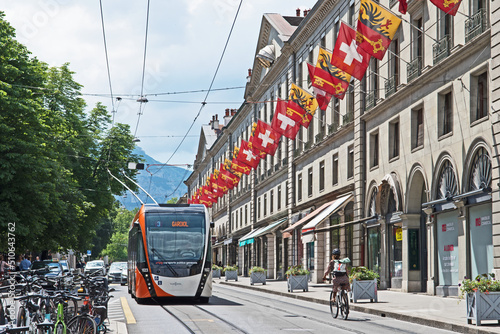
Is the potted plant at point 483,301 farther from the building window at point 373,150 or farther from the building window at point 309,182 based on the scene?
the building window at point 309,182

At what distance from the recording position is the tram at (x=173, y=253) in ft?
74.3

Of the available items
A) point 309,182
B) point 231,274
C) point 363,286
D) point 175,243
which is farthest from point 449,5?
point 231,274

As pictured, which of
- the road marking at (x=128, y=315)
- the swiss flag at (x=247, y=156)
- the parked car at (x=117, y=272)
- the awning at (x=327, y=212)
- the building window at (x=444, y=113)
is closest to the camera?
the road marking at (x=128, y=315)

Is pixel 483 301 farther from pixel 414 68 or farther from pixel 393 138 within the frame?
pixel 393 138

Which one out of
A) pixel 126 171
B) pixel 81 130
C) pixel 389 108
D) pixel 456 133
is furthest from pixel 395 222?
pixel 126 171

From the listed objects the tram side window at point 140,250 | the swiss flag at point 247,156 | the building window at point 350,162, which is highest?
the swiss flag at point 247,156

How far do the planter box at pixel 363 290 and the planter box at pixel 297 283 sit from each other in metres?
8.74

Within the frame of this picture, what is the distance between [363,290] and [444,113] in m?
7.10

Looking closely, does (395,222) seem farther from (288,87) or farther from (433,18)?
(288,87)

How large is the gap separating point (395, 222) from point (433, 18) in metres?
8.51

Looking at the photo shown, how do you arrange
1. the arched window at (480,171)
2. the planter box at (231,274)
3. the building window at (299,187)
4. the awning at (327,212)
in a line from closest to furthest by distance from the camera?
the arched window at (480,171) → the awning at (327,212) → the building window at (299,187) → the planter box at (231,274)

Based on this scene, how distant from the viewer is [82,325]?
10039 mm

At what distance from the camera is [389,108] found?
101 ft

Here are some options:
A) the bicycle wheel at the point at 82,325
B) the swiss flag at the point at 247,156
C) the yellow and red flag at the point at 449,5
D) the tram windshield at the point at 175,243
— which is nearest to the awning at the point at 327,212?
the swiss flag at the point at 247,156
